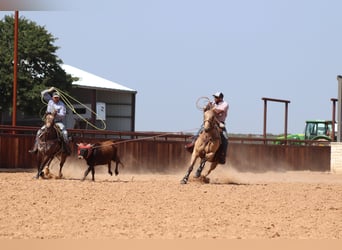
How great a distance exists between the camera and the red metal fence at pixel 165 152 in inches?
A: 830

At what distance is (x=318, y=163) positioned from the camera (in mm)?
29688

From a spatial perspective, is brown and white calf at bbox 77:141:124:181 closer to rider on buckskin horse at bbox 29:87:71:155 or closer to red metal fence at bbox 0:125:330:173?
rider on buckskin horse at bbox 29:87:71:155

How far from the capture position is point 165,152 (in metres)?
24.0

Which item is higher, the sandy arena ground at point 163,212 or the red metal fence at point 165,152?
the red metal fence at point 165,152

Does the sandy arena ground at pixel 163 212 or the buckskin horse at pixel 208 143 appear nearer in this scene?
the sandy arena ground at pixel 163 212

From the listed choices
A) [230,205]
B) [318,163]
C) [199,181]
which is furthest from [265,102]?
[230,205]

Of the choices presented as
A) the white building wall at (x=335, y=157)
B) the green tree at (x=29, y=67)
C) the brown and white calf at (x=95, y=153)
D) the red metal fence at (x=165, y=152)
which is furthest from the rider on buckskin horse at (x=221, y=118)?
the green tree at (x=29, y=67)

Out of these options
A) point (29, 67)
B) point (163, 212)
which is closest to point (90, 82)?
point (29, 67)

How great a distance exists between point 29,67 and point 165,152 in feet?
64.9

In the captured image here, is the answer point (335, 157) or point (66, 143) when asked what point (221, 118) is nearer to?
point (66, 143)

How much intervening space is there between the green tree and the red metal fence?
559 inches

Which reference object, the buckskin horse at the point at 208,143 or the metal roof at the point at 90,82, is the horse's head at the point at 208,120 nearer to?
the buckskin horse at the point at 208,143

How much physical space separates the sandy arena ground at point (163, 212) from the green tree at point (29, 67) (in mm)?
26503

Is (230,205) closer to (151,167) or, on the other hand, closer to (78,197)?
(78,197)
